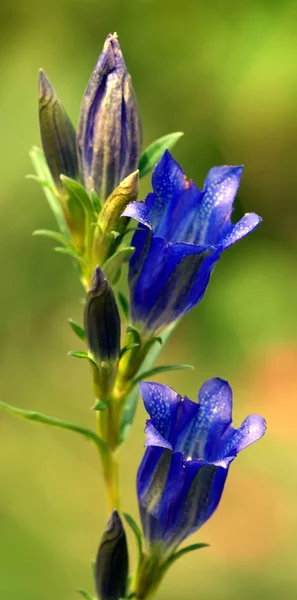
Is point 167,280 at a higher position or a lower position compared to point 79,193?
lower

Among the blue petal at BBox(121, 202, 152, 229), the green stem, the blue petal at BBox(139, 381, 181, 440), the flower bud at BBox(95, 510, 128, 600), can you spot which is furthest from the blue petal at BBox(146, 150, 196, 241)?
the green stem

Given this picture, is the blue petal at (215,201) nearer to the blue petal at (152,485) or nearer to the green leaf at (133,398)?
the green leaf at (133,398)

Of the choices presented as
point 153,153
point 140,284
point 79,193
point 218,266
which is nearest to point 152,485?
point 140,284

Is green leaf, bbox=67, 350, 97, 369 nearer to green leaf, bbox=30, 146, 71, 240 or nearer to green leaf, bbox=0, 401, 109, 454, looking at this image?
green leaf, bbox=0, 401, 109, 454

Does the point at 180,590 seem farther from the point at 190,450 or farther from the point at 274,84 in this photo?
the point at 274,84

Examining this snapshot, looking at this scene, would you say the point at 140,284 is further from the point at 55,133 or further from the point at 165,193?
the point at 55,133

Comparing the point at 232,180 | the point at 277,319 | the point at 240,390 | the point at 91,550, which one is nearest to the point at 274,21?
the point at 277,319

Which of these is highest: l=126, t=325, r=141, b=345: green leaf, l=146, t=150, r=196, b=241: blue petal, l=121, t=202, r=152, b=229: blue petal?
l=146, t=150, r=196, b=241: blue petal
